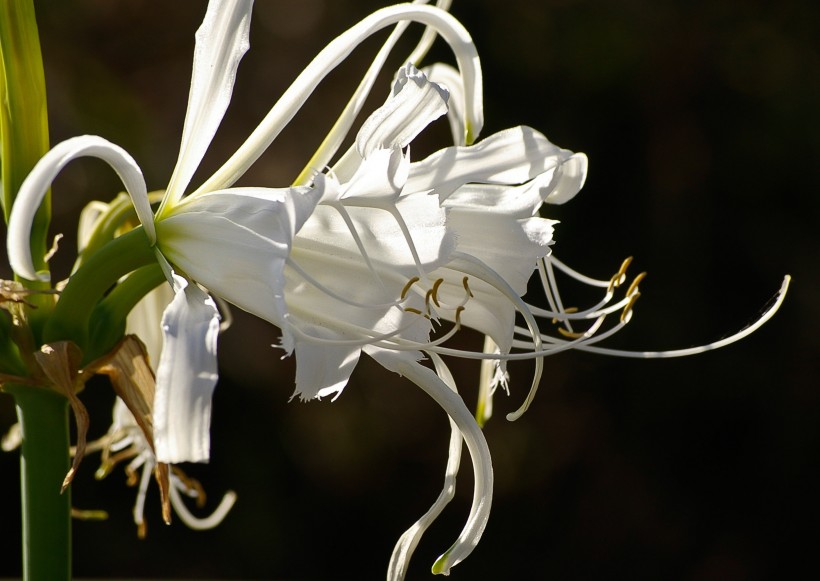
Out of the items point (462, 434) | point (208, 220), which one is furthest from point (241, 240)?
point (462, 434)

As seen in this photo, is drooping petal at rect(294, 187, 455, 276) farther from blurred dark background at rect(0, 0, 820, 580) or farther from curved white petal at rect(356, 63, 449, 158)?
blurred dark background at rect(0, 0, 820, 580)

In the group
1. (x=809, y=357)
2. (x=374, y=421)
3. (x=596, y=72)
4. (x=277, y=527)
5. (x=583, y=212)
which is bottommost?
(x=277, y=527)

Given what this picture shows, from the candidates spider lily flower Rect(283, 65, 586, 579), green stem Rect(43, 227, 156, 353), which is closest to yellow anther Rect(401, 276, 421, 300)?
spider lily flower Rect(283, 65, 586, 579)

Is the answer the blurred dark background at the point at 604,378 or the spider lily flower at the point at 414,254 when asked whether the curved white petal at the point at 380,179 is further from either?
the blurred dark background at the point at 604,378

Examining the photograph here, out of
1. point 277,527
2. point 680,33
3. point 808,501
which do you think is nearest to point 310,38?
point 680,33

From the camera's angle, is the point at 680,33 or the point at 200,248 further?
the point at 680,33

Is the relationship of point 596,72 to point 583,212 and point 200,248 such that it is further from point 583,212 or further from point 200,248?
point 200,248

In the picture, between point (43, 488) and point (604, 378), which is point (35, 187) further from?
point (604, 378)
